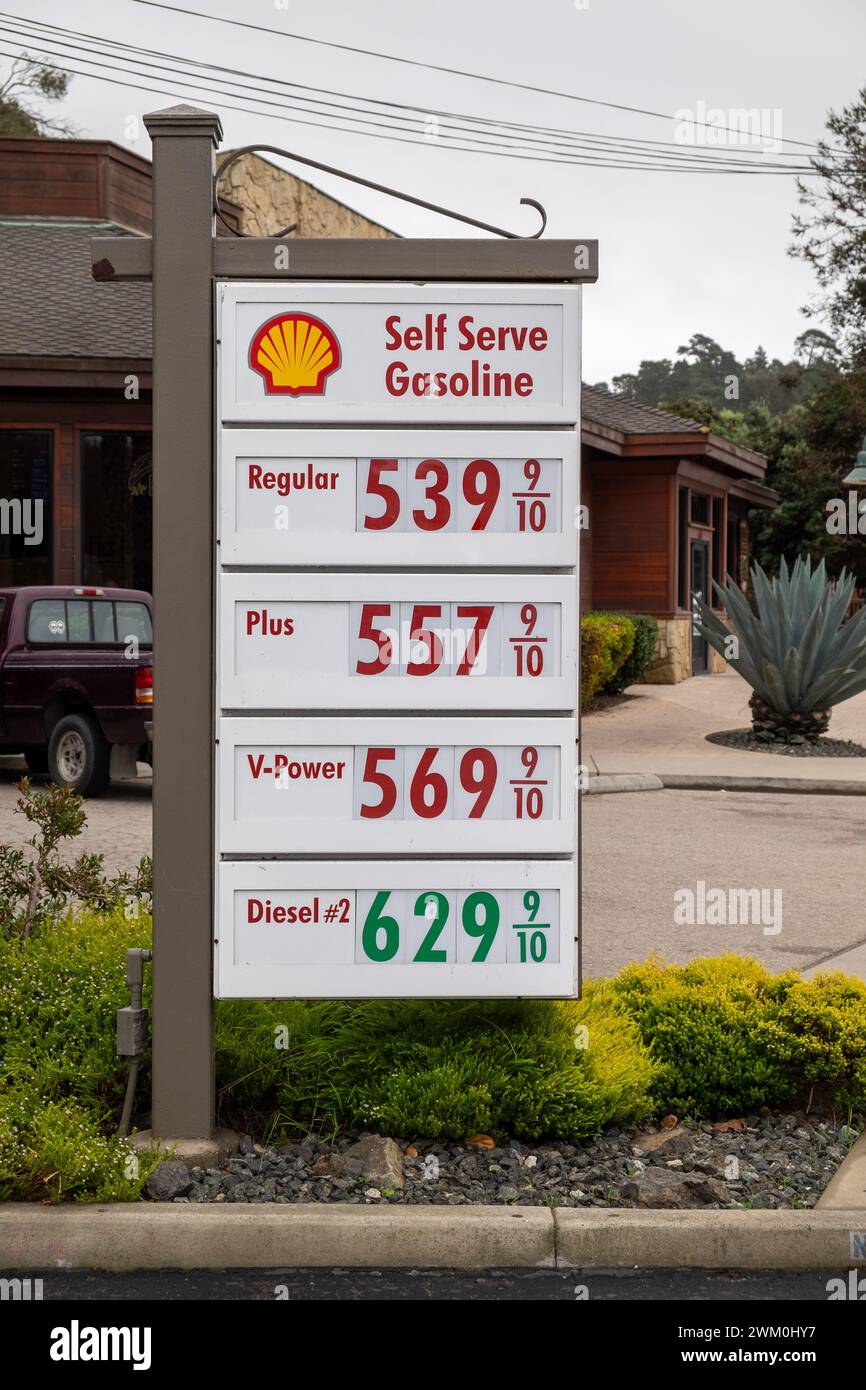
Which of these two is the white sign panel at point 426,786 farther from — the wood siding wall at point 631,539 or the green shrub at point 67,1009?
the wood siding wall at point 631,539

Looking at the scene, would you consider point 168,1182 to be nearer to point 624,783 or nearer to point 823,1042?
point 823,1042

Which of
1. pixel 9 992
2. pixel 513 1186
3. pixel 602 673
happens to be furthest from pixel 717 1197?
pixel 602 673

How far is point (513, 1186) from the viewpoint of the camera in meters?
4.57

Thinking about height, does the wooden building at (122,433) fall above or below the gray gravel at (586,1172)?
above

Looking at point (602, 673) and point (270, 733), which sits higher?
point (270, 733)

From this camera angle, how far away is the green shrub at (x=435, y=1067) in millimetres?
4867

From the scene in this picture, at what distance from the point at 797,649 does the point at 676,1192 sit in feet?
47.6

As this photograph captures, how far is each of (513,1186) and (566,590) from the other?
1894mm

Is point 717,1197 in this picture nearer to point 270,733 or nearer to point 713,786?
point 270,733

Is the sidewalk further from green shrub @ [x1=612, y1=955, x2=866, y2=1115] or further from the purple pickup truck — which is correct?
green shrub @ [x1=612, y1=955, x2=866, y2=1115]

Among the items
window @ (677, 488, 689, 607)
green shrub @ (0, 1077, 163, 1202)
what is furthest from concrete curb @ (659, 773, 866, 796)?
→ window @ (677, 488, 689, 607)

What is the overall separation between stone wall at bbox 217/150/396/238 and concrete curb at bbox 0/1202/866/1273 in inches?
1062

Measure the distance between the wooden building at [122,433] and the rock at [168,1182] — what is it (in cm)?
1022

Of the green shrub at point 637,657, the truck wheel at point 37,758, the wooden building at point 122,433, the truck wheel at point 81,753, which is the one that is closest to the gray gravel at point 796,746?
the green shrub at point 637,657
